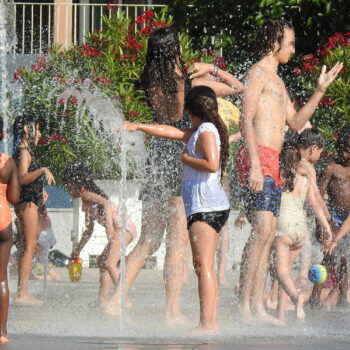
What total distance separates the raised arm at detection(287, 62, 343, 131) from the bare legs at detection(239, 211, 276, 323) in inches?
26.1

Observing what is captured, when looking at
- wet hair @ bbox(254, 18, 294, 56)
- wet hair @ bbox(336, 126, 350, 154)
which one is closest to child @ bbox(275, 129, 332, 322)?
wet hair @ bbox(336, 126, 350, 154)

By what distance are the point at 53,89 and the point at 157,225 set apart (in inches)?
316

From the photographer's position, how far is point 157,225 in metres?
7.75

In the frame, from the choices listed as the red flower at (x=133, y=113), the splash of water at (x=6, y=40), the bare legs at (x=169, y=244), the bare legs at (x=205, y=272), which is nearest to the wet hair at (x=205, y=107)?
the bare legs at (x=205, y=272)

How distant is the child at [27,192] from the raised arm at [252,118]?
2239mm

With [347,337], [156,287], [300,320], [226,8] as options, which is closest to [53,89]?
[226,8]

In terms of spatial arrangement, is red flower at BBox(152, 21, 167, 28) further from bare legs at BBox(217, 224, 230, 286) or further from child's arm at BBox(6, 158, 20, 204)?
child's arm at BBox(6, 158, 20, 204)

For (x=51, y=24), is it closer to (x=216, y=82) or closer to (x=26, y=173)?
(x=26, y=173)

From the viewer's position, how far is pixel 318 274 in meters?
9.23

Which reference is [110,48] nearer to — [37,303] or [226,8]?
[226,8]

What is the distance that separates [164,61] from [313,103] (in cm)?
102

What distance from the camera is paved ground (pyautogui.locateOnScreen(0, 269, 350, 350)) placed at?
21.1ft

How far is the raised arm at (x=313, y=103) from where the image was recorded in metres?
7.94

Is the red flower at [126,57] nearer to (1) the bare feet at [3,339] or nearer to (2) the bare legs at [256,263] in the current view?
(2) the bare legs at [256,263]
